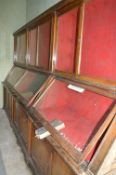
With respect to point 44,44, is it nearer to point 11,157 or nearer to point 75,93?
point 75,93

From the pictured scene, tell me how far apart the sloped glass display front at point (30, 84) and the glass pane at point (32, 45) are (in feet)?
0.75

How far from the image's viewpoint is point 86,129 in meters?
1.46

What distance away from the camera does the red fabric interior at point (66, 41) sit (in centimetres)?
187

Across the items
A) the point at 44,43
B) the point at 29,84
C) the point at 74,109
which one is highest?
the point at 44,43

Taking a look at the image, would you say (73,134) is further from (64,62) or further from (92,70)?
(64,62)

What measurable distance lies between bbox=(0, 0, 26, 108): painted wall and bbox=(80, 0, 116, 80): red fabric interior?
324 cm

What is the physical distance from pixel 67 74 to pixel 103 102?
57 centimetres

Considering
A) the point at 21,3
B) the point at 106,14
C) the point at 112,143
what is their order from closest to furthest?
the point at 112,143
the point at 106,14
the point at 21,3

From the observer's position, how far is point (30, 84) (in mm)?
2826

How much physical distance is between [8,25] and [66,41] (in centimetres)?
296

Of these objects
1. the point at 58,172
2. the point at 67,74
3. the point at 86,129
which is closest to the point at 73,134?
the point at 86,129

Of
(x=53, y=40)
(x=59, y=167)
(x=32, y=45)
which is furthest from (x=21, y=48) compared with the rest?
(x=59, y=167)

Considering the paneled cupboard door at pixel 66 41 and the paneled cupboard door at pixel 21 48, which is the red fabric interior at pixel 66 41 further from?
the paneled cupboard door at pixel 21 48

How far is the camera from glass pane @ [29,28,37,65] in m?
2.95
